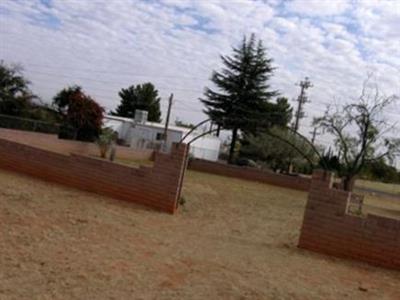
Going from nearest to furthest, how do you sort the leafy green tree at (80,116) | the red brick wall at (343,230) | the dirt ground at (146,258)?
the dirt ground at (146,258) < the red brick wall at (343,230) < the leafy green tree at (80,116)

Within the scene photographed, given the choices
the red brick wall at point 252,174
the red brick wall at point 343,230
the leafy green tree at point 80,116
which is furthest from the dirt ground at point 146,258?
the leafy green tree at point 80,116

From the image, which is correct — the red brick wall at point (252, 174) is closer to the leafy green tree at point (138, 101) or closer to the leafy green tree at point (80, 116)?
the leafy green tree at point (80, 116)

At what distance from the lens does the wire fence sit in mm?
25859

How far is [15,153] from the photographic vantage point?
13359 mm

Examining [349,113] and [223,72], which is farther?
[223,72]

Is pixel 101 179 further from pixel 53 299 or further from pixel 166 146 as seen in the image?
pixel 166 146

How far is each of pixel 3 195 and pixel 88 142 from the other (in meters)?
20.2

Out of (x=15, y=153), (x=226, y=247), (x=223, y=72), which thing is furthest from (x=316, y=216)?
(x=223, y=72)

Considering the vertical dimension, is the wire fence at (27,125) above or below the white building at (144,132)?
below

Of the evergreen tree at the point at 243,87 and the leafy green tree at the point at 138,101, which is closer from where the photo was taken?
the evergreen tree at the point at 243,87

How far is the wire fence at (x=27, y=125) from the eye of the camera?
25859 millimetres

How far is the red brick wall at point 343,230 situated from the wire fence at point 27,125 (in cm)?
2059

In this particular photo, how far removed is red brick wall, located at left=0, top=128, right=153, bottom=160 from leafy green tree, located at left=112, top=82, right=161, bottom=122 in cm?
2608

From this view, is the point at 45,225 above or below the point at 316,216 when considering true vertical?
below
